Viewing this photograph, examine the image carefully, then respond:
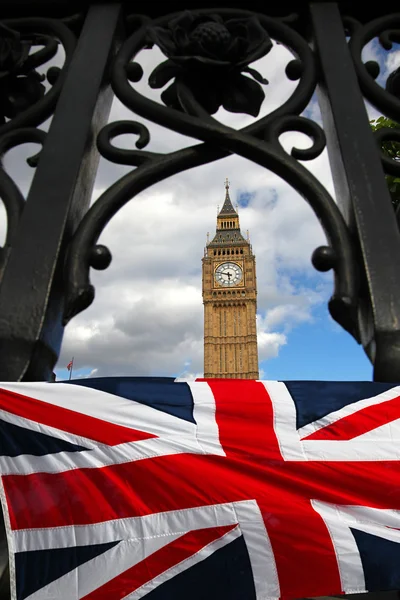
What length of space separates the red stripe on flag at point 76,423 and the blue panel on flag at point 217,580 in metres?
0.28

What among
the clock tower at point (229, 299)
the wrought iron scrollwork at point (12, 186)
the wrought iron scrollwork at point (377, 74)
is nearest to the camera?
the wrought iron scrollwork at point (12, 186)

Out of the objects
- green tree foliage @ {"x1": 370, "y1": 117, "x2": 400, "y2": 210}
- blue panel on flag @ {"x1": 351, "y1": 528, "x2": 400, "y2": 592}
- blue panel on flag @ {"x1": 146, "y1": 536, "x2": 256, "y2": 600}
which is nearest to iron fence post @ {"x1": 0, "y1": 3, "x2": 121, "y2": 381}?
blue panel on flag @ {"x1": 146, "y1": 536, "x2": 256, "y2": 600}

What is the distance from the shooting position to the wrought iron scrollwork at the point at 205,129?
1037 mm

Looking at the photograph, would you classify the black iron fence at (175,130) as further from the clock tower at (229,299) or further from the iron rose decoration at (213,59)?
the clock tower at (229,299)

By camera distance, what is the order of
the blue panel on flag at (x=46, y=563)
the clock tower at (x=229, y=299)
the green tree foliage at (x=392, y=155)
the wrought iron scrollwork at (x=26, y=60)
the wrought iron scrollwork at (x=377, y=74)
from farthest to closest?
1. the clock tower at (x=229, y=299)
2. the green tree foliage at (x=392, y=155)
3. the wrought iron scrollwork at (x=26, y=60)
4. the wrought iron scrollwork at (x=377, y=74)
5. the blue panel on flag at (x=46, y=563)

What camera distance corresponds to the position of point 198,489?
939mm

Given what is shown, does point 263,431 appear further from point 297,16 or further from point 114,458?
point 297,16

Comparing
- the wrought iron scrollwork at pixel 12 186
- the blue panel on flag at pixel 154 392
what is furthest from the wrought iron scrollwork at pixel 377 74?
the wrought iron scrollwork at pixel 12 186

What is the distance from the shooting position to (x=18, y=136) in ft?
4.22

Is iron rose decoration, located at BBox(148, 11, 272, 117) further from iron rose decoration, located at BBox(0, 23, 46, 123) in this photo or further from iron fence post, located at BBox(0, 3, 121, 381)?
iron rose decoration, located at BBox(0, 23, 46, 123)

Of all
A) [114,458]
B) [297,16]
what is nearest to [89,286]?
[114,458]

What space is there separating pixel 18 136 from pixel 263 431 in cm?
104

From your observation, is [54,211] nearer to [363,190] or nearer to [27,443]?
[27,443]

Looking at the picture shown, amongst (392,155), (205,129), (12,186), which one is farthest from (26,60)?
(392,155)
